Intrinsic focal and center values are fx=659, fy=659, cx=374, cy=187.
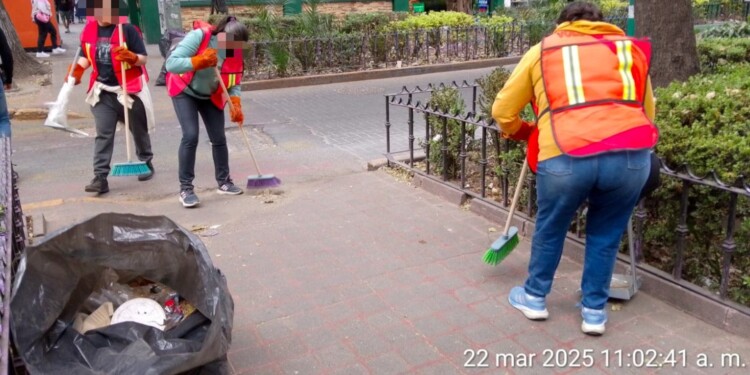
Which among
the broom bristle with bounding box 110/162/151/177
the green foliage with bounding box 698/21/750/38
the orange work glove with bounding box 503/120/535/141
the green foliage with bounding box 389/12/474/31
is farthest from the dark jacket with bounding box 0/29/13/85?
the green foliage with bounding box 698/21/750/38

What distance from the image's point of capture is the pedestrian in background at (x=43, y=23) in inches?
594

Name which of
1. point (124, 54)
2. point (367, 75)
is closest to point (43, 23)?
point (367, 75)

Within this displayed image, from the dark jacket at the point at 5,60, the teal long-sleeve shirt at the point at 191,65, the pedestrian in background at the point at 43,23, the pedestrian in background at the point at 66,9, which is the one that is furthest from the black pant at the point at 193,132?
the pedestrian in background at the point at 66,9

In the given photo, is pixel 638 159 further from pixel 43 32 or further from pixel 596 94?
pixel 43 32

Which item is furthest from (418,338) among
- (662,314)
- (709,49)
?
(709,49)

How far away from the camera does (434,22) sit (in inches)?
602

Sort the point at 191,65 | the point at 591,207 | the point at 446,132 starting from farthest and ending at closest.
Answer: the point at 446,132, the point at 191,65, the point at 591,207

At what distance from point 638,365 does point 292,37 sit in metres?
11.0

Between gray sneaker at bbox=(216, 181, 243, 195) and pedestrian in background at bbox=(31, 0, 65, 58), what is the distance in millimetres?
11729

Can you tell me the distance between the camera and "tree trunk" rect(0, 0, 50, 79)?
42.7ft

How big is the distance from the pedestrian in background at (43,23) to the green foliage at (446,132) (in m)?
12.6

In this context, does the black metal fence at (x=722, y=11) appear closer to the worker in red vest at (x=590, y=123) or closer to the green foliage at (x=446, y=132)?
the green foliage at (x=446, y=132)

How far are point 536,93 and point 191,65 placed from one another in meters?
2.84

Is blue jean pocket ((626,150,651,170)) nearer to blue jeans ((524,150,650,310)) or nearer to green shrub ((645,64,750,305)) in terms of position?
blue jeans ((524,150,650,310))
